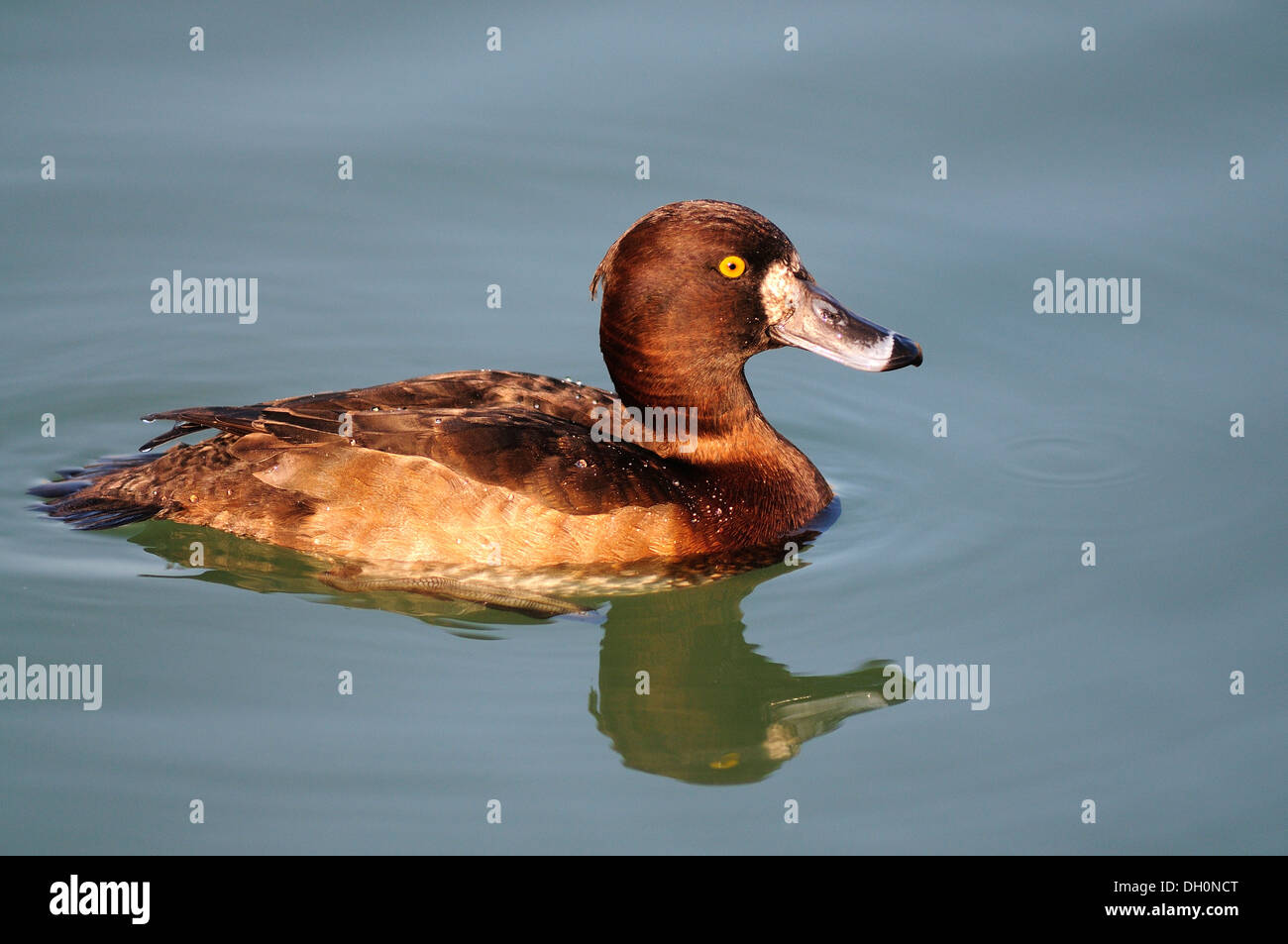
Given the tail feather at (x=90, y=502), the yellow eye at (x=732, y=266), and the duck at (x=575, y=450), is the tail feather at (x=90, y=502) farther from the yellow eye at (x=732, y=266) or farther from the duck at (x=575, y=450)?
the yellow eye at (x=732, y=266)

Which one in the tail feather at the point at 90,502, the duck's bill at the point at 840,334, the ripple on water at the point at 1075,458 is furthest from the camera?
the ripple on water at the point at 1075,458

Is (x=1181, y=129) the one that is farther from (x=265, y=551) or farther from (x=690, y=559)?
(x=265, y=551)

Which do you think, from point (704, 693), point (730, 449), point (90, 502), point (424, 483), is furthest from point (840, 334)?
point (90, 502)

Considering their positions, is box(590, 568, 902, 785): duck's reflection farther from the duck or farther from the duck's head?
the duck's head

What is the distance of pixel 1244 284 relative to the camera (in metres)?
10.4

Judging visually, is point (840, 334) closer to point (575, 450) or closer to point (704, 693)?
point (575, 450)

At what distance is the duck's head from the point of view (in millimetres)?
8172

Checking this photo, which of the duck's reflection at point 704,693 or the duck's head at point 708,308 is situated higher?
the duck's head at point 708,308

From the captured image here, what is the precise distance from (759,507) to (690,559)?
0.51 m

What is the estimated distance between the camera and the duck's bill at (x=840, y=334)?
8.43 meters

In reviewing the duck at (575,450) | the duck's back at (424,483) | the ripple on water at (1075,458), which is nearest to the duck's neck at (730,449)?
the duck at (575,450)

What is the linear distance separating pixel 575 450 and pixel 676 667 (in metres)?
1.11

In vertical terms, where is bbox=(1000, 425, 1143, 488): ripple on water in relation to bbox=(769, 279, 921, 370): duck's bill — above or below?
below

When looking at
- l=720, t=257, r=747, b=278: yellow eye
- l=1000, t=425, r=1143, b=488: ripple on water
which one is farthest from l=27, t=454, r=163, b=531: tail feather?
l=1000, t=425, r=1143, b=488: ripple on water
